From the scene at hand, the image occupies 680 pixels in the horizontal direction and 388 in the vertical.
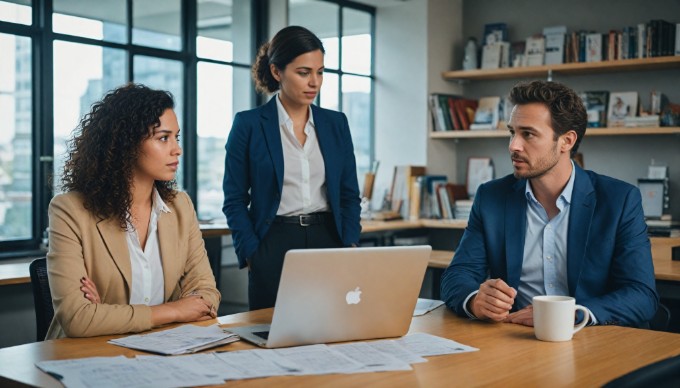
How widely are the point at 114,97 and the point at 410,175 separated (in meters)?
4.21

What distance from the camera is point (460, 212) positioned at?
20.8ft

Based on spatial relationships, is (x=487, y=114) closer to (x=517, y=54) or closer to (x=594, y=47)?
(x=517, y=54)

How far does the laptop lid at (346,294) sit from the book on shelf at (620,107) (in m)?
4.35

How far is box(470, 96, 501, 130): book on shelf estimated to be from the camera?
6.37 metres

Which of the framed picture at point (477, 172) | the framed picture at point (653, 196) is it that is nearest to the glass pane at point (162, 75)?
the framed picture at point (477, 172)

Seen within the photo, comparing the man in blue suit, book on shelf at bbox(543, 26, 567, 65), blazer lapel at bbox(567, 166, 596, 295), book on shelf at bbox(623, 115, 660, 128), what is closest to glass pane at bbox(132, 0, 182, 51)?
book on shelf at bbox(543, 26, 567, 65)

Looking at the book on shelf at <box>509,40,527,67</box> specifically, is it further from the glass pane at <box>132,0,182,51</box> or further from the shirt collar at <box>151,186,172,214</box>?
the shirt collar at <box>151,186,172,214</box>

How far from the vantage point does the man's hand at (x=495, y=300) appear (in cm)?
205

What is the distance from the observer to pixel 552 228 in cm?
235

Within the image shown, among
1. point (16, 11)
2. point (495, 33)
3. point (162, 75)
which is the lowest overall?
point (162, 75)

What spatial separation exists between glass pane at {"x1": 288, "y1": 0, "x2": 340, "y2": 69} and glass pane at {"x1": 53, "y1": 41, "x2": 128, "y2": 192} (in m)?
1.58

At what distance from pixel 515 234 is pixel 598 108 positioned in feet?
12.5

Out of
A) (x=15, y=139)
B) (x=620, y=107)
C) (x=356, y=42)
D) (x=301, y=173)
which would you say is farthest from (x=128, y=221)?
(x=356, y=42)

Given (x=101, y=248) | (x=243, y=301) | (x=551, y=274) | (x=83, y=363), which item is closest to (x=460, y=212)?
(x=243, y=301)
